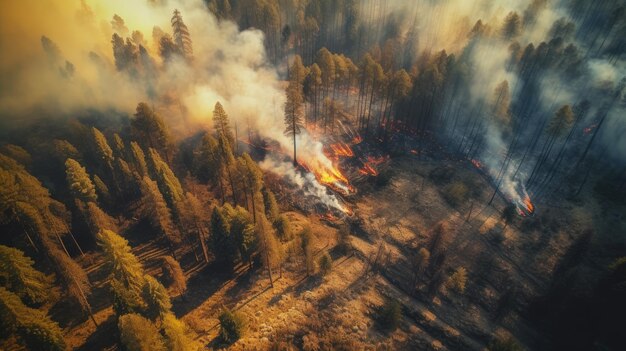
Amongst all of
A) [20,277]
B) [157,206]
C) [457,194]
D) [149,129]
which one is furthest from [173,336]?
[457,194]

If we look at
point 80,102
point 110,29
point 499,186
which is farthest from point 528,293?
point 110,29

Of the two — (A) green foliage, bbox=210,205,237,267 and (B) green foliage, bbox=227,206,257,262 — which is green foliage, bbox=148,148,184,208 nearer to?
(A) green foliage, bbox=210,205,237,267

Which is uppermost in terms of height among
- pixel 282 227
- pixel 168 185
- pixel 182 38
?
pixel 182 38

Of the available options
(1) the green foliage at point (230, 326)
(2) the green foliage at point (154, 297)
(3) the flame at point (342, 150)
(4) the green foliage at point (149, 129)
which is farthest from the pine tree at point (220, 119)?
(1) the green foliage at point (230, 326)

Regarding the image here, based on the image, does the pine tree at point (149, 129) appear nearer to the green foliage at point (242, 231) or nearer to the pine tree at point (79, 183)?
the pine tree at point (79, 183)

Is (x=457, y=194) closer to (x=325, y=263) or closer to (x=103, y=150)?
(x=325, y=263)

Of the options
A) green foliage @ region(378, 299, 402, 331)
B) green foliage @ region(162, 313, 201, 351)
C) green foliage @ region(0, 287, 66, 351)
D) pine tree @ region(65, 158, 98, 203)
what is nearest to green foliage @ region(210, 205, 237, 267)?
green foliage @ region(162, 313, 201, 351)
